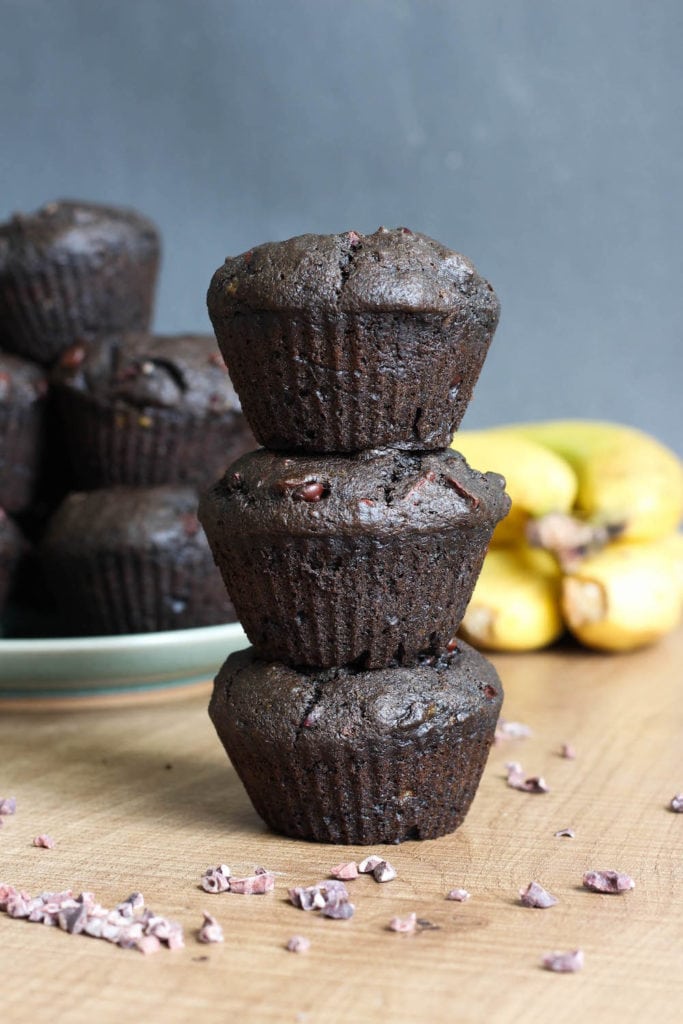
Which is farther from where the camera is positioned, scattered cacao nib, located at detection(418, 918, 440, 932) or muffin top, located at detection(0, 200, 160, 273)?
muffin top, located at detection(0, 200, 160, 273)

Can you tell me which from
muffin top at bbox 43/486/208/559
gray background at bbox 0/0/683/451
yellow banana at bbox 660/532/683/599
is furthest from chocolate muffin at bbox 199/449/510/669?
gray background at bbox 0/0/683/451

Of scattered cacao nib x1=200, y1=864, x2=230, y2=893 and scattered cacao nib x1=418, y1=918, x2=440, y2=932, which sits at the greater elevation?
scattered cacao nib x1=418, y1=918, x2=440, y2=932

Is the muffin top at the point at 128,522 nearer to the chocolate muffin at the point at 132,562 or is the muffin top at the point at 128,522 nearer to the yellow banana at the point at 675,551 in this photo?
the chocolate muffin at the point at 132,562

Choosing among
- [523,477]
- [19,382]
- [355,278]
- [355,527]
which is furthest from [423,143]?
[355,527]

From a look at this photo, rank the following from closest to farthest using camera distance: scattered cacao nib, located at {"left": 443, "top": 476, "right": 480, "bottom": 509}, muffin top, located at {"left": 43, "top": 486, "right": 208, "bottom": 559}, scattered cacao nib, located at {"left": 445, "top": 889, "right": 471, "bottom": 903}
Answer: scattered cacao nib, located at {"left": 445, "top": 889, "right": 471, "bottom": 903}
scattered cacao nib, located at {"left": 443, "top": 476, "right": 480, "bottom": 509}
muffin top, located at {"left": 43, "top": 486, "right": 208, "bottom": 559}

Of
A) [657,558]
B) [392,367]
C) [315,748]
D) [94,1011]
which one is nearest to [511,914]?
[315,748]

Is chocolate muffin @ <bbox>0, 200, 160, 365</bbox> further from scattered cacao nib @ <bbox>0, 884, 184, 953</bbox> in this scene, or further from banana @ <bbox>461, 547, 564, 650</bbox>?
scattered cacao nib @ <bbox>0, 884, 184, 953</bbox>
